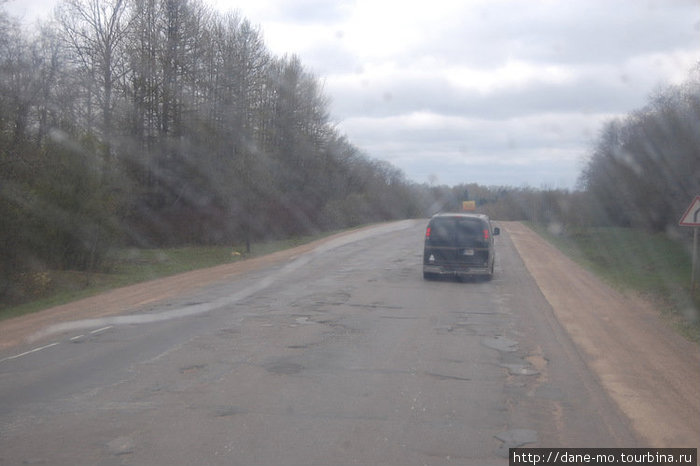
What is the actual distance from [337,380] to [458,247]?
11.7 m

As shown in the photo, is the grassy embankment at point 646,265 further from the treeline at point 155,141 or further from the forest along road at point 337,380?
the treeline at point 155,141

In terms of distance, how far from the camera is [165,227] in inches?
1689

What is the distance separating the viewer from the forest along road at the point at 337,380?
19.3 ft

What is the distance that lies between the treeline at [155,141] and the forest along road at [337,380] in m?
9.46

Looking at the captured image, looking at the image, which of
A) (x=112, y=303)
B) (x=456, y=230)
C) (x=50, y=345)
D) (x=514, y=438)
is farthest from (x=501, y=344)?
(x=112, y=303)

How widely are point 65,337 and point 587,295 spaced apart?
40.0 ft

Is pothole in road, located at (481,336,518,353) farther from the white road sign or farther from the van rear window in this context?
the white road sign

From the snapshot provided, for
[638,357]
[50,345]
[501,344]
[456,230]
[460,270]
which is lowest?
[638,357]

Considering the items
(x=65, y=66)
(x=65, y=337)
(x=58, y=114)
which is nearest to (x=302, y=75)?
(x=65, y=66)

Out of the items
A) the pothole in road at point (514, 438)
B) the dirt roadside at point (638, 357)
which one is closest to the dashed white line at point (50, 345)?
the pothole in road at point (514, 438)

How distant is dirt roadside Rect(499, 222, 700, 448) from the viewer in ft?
21.7

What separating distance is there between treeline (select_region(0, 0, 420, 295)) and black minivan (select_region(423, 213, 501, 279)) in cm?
1275

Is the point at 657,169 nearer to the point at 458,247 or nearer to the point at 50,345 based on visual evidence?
the point at 458,247

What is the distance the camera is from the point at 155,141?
43312mm
